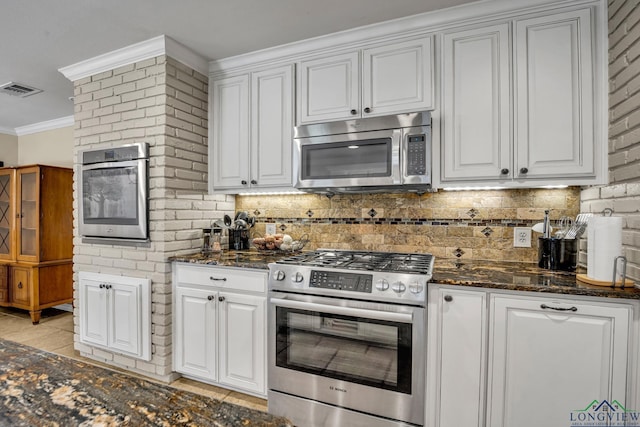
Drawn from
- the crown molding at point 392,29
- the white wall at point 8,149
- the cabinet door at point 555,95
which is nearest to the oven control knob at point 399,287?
the cabinet door at point 555,95

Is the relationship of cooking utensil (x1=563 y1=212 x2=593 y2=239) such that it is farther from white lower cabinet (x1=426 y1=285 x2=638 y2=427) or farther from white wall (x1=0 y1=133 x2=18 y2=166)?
white wall (x1=0 y1=133 x2=18 y2=166)

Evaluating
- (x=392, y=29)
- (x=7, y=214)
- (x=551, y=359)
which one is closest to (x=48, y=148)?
(x=7, y=214)

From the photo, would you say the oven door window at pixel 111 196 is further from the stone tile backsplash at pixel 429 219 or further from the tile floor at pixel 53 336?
the tile floor at pixel 53 336

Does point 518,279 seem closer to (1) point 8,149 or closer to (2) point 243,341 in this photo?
(2) point 243,341

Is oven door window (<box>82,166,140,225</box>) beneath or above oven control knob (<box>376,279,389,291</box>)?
above

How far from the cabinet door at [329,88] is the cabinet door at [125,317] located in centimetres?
185

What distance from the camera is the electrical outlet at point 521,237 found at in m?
2.22

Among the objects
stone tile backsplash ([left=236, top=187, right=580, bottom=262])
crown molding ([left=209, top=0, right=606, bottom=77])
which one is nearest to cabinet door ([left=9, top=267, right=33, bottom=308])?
stone tile backsplash ([left=236, top=187, right=580, bottom=262])

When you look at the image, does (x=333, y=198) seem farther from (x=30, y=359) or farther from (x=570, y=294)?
(x=30, y=359)

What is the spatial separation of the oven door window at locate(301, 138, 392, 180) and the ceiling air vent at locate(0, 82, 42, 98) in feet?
9.80

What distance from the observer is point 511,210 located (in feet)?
7.40

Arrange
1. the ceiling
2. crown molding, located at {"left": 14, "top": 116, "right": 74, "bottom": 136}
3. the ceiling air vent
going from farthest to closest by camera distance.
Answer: crown molding, located at {"left": 14, "top": 116, "right": 74, "bottom": 136} → the ceiling air vent → the ceiling

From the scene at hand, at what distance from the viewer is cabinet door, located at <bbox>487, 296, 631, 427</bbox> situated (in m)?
1.49

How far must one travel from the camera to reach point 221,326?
7.55 ft
